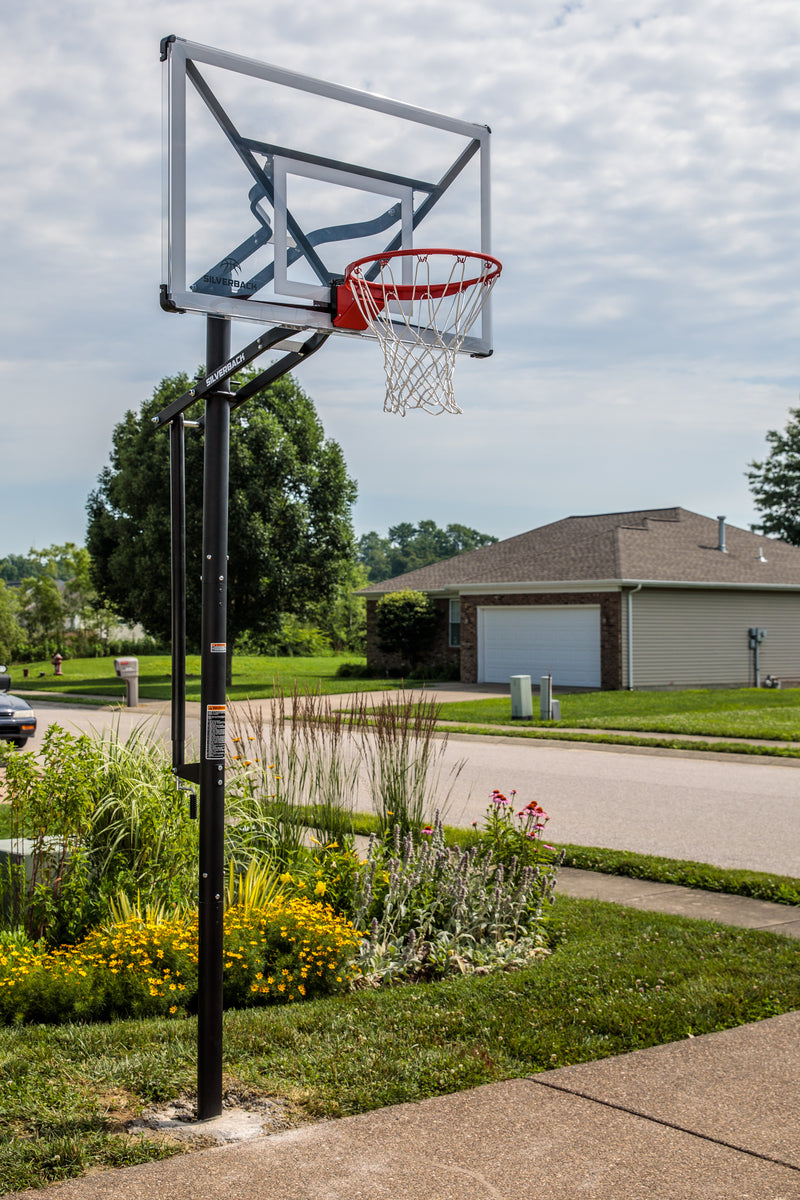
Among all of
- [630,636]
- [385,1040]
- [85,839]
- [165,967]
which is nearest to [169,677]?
[630,636]

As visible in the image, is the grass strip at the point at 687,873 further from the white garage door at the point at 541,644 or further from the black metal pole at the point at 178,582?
the white garage door at the point at 541,644

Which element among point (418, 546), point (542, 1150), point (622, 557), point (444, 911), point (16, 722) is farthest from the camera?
point (418, 546)

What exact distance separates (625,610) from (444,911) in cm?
2209

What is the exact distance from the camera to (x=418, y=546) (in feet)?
410

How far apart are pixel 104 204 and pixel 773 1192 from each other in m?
5.82

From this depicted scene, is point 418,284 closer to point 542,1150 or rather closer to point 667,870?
point 542,1150

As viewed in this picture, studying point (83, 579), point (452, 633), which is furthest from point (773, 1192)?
point (83, 579)

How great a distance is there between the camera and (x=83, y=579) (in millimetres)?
48969

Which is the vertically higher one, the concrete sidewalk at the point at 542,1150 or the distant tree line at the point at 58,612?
the distant tree line at the point at 58,612

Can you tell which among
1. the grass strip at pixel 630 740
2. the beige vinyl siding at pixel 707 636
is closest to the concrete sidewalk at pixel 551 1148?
the grass strip at pixel 630 740

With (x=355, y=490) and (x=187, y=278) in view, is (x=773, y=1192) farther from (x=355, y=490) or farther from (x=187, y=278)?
(x=355, y=490)

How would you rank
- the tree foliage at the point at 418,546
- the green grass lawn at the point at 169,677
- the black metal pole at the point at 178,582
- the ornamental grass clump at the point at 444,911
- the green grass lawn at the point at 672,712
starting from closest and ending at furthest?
the black metal pole at the point at 178,582 < the ornamental grass clump at the point at 444,911 < the green grass lawn at the point at 672,712 < the green grass lawn at the point at 169,677 < the tree foliage at the point at 418,546

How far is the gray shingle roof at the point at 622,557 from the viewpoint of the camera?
94.8 ft

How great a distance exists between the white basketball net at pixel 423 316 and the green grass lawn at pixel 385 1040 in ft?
9.41
